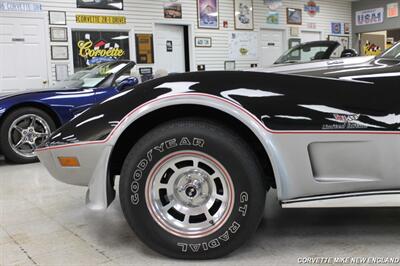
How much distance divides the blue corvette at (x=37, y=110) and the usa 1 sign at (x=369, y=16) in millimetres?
12827

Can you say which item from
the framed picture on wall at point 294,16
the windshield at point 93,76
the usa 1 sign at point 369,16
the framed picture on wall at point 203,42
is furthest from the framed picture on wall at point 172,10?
the usa 1 sign at point 369,16

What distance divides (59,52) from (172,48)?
3.12 metres

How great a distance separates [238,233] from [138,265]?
1.72ft

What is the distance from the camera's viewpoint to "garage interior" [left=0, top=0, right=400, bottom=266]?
2.38 metres

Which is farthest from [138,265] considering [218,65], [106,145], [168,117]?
[218,65]

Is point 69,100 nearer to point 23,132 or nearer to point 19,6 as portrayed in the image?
point 23,132

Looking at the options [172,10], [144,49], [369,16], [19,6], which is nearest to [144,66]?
[144,49]

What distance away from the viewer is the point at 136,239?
2.56m

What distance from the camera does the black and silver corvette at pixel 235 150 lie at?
6.88 ft

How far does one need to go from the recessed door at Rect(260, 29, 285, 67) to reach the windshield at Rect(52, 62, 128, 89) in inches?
324

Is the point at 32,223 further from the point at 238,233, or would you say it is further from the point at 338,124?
the point at 338,124

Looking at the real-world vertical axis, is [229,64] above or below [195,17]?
below

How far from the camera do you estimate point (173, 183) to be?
7.27 ft

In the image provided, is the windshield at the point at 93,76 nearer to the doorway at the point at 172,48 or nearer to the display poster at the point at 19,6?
the display poster at the point at 19,6
